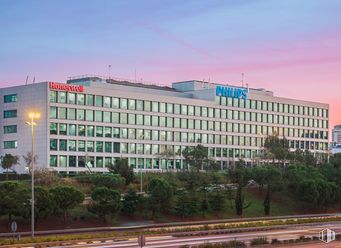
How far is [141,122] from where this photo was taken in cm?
14862

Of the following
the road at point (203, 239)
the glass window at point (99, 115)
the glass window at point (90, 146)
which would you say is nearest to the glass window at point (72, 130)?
the glass window at point (90, 146)

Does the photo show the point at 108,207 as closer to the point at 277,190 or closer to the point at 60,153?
the point at 277,190

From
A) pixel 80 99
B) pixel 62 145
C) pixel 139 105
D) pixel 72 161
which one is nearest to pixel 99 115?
pixel 80 99

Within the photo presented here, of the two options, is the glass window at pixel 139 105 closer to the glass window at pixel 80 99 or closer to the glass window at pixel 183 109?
the glass window at pixel 183 109

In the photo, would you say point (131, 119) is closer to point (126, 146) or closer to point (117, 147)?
point (126, 146)

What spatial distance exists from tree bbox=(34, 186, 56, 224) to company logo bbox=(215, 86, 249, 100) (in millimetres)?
101295

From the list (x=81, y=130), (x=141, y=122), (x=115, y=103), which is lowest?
(x=81, y=130)

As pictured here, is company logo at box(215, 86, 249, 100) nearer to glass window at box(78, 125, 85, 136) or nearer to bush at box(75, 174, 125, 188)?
glass window at box(78, 125, 85, 136)

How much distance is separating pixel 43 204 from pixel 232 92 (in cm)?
10839

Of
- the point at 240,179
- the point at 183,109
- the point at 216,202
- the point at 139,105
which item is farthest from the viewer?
the point at 183,109

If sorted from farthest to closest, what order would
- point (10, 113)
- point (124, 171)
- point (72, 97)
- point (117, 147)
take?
point (117, 147)
point (10, 113)
point (72, 97)
point (124, 171)

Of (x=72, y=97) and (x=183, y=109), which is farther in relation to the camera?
(x=183, y=109)

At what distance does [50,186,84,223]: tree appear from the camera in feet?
225

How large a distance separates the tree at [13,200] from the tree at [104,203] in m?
8.60
